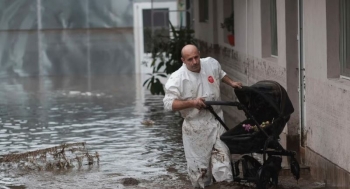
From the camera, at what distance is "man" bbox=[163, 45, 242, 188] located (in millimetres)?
9766

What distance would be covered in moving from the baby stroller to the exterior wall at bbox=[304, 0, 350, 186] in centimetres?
56

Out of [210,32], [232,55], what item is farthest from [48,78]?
[232,55]

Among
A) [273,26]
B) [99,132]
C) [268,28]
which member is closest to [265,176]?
[273,26]

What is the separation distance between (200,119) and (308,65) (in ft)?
7.32

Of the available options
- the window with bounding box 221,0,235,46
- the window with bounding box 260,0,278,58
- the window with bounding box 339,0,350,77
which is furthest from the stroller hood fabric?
the window with bounding box 221,0,235,46

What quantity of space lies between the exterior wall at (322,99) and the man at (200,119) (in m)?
1.12

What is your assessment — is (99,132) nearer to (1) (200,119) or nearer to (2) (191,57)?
(1) (200,119)

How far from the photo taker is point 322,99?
1075cm

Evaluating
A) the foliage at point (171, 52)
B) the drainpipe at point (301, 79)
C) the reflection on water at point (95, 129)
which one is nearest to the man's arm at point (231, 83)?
the reflection on water at point (95, 129)

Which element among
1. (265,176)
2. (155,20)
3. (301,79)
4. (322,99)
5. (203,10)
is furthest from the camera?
(155,20)

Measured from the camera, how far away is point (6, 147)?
14.4 meters

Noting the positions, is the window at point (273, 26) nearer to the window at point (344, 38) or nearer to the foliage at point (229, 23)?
the foliage at point (229, 23)

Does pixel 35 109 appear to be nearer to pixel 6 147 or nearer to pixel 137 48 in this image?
pixel 6 147

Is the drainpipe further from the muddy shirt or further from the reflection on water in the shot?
the muddy shirt
